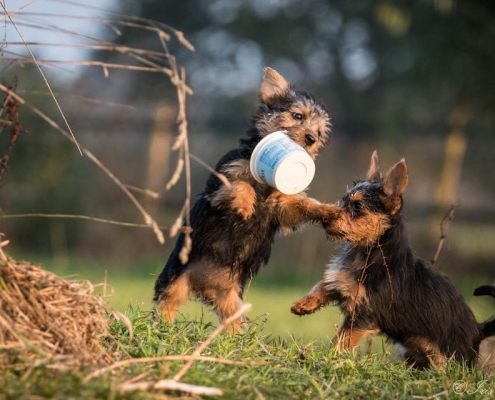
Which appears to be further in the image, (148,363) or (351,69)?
(351,69)

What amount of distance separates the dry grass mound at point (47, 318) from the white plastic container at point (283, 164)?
1380mm

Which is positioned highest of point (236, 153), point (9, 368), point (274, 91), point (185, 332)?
point (274, 91)

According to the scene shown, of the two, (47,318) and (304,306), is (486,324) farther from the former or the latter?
(47,318)

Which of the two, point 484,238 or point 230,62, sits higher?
point 230,62

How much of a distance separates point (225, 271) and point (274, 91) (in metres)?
1.52

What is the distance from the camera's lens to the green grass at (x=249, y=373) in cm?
269

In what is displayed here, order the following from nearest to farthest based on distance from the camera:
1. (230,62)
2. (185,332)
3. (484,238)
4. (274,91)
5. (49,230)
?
1. (185,332)
2. (274,91)
3. (484,238)
4. (49,230)
5. (230,62)

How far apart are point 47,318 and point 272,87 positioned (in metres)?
3.09

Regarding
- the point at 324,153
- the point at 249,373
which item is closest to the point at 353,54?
the point at 324,153

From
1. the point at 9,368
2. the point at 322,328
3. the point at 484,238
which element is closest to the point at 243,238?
the point at 9,368

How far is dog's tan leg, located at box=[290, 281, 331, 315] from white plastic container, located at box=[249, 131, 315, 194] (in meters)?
0.95

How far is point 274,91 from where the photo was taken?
18.9 feet

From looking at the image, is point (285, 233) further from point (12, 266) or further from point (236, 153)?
point (12, 266)

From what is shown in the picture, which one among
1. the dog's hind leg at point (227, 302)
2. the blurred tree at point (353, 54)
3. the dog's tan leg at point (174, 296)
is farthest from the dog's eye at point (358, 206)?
the blurred tree at point (353, 54)
